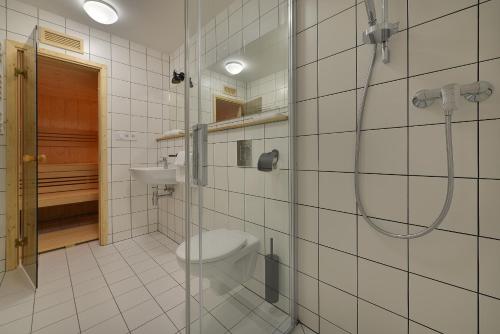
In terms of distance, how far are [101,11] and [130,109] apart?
85 cm

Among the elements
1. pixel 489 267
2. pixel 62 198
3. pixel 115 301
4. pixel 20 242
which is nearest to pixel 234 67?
pixel 489 267

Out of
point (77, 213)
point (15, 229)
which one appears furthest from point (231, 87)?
point (77, 213)

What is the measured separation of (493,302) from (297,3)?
1.44m

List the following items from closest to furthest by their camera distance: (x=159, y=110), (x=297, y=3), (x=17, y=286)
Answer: (x=297, y=3), (x=17, y=286), (x=159, y=110)

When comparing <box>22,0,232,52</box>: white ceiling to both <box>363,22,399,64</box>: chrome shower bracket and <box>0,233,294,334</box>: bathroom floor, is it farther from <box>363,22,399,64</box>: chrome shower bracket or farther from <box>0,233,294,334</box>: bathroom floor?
<box>0,233,294,334</box>: bathroom floor

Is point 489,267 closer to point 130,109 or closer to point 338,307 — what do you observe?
point 338,307

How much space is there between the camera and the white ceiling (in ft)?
5.72

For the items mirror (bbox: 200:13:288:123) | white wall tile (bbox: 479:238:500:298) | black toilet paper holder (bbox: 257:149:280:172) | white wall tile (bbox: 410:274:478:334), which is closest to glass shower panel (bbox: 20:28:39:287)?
mirror (bbox: 200:13:288:123)

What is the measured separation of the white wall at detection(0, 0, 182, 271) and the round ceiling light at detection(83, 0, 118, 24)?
0.39 m

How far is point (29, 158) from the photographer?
1508 millimetres

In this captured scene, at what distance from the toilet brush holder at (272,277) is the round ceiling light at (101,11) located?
2.21m

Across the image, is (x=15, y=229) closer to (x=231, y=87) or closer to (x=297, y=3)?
(x=231, y=87)

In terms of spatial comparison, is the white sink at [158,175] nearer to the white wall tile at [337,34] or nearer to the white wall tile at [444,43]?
the white wall tile at [337,34]

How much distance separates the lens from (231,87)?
A: 1064mm
